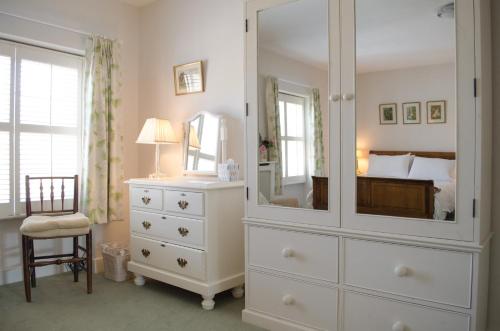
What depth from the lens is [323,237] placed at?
2.15m

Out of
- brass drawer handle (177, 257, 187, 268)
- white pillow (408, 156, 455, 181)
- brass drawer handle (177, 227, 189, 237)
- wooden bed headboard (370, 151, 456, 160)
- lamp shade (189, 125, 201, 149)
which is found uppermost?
lamp shade (189, 125, 201, 149)

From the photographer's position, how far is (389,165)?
6.38 ft

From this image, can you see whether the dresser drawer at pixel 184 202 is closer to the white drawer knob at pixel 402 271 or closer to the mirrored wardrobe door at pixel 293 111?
the mirrored wardrobe door at pixel 293 111

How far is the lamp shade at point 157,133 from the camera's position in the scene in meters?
3.35

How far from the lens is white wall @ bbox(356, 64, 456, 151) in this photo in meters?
1.77

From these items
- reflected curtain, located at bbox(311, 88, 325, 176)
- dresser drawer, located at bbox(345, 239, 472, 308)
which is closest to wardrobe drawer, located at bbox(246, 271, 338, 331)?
dresser drawer, located at bbox(345, 239, 472, 308)

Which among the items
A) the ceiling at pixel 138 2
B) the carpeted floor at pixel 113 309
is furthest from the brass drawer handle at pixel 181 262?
the ceiling at pixel 138 2

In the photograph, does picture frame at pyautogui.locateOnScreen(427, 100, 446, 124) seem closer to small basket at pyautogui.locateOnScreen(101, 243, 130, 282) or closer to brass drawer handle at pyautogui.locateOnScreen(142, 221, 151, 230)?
brass drawer handle at pyautogui.locateOnScreen(142, 221, 151, 230)

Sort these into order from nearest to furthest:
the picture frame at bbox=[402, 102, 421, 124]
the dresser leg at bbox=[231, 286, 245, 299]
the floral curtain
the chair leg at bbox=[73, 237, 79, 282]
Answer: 1. the picture frame at bbox=[402, 102, 421, 124]
2. the dresser leg at bbox=[231, 286, 245, 299]
3. the chair leg at bbox=[73, 237, 79, 282]
4. the floral curtain

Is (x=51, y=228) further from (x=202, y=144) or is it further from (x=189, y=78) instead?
(x=189, y=78)

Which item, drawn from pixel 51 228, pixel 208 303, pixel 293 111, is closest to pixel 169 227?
pixel 208 303

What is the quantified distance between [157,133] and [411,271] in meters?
2.32

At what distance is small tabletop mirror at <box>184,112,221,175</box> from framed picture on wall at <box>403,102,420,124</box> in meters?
1.69

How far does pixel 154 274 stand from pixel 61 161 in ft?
4.55
